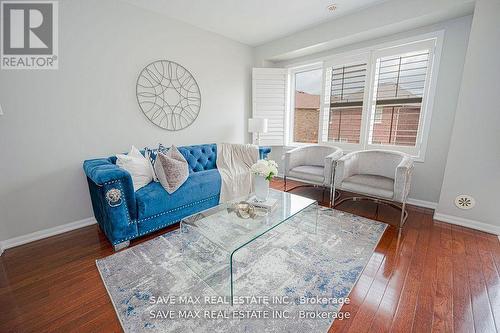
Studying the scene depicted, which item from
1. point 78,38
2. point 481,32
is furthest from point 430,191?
point 78,38

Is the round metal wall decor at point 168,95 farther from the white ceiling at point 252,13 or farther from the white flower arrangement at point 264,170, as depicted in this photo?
the white flower arrangement at point 264,170

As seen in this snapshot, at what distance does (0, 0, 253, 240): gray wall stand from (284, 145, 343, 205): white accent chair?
1.92 meters

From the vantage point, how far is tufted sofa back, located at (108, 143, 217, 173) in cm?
307

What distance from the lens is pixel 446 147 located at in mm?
2689

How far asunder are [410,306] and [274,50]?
3.95 meters

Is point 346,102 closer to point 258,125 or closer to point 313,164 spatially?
point 313,164

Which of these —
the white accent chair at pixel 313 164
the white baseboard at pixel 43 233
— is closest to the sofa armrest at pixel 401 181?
the white accent chair at pixel 313 164

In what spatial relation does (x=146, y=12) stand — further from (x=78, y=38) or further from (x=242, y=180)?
(x=242, y=180)

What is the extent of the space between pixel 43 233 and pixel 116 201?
3.73 ft

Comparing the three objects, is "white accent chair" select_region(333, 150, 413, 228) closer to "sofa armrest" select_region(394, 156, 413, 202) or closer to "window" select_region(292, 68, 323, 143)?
"sofa armrest" select_region(394, 156, 413, 202)

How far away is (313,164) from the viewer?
359cm

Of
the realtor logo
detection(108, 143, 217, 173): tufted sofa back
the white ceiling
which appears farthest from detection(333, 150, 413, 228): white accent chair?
the realtor logo

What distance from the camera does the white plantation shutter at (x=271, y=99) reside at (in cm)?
409

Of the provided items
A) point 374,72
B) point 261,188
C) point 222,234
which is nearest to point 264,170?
A: point 261,188
